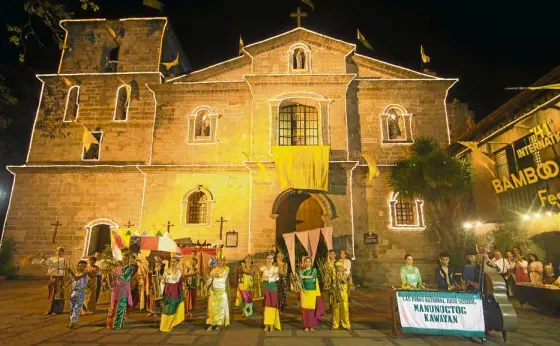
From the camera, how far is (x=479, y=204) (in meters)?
15.1

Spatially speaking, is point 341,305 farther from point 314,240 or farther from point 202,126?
point 202,126

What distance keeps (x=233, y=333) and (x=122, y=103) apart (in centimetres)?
1625

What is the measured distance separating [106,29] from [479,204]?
76.8ft

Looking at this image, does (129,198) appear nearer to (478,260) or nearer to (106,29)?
(106,29)

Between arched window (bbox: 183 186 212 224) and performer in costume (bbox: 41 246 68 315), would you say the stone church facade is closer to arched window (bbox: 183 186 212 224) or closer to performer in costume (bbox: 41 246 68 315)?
arched window (bbox: 183 186 212 224)

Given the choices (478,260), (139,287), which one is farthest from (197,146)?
(478,260)

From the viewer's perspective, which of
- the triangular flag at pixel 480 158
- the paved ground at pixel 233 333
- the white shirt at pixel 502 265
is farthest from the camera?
the triangular flag at pixel 480 158

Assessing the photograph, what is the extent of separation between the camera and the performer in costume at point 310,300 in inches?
301

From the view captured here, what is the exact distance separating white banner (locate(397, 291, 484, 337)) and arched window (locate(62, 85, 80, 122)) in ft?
64.5

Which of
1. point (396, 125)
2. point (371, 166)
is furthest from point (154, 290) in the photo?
point (396, 125)

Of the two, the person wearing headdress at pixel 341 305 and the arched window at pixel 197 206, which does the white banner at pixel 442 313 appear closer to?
the person wearing headdress at pixel 341 305

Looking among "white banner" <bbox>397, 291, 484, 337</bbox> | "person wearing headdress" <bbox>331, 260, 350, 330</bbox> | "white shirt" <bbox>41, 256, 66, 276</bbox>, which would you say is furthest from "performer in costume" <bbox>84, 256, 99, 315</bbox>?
"white banner" <bbox>397, 291, 484, 337</bbox>

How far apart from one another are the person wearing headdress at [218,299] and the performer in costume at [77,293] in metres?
3.34

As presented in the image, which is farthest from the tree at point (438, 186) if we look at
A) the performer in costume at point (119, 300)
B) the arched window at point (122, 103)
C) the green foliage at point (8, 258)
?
→ the green foliage at point (8, 258)
